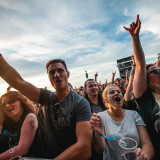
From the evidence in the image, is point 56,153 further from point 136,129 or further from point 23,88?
point 136,129

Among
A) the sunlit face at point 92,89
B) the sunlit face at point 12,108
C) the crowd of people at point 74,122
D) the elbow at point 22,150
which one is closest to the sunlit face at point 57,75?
the crowd of people at point 74,122

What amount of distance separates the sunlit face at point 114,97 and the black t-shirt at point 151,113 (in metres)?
0.43

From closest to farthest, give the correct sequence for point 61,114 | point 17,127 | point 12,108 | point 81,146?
1. point 81,146
2. point 61,114
3. point 17,127
4. point 12,108

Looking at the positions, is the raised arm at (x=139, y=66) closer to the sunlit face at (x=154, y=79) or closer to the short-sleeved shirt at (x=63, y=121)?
the sunlit face at (x=154, y=79)

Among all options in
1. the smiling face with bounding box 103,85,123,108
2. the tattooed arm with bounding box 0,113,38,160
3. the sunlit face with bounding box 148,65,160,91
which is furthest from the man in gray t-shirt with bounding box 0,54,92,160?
the sunlit face with bounding box 148,65,160,91

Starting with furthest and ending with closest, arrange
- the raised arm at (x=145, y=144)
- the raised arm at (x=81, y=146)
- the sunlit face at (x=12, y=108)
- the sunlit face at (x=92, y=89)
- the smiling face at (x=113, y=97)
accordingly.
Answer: the sunlit face at (x=92, y=89)
the smiling face at (x=113, y=97)
the sunlit face at (x=12, y=108)
the raised arm at (x=145, y=144)
the raised arm at (x=81, y=146)

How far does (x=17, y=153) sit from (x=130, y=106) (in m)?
2.45

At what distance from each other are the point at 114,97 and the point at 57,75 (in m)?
1.33

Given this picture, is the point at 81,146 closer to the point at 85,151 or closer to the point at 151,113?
the point at 85,151

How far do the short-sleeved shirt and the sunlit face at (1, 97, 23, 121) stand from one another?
720 mm

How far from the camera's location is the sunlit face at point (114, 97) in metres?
2.16

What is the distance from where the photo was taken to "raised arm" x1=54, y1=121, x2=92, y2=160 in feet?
4.35

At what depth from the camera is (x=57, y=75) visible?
179cm

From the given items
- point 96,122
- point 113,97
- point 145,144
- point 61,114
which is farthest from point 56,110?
point 145,144
